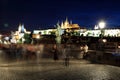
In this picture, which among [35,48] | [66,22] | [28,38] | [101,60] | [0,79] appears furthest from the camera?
[66,22]

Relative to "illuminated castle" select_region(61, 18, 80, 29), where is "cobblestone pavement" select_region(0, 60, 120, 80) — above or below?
below

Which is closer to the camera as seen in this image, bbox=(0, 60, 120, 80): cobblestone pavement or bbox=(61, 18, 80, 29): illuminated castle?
bbox=(0, 60, 120, 80): cobblestone pavement

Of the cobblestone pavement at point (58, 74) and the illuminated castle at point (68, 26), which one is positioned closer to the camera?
the cobblestone pavement at point (58, 74)

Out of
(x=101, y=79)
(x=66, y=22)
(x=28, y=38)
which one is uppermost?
(x=66, y=22)

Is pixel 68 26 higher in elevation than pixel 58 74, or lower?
higher

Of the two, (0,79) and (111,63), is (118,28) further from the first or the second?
(0,79)

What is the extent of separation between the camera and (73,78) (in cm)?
1384

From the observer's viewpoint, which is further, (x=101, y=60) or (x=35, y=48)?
(x=35, y=48)

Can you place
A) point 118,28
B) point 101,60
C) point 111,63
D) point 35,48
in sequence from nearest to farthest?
point 111,63, point 101,60, point 35,48, point 118,28

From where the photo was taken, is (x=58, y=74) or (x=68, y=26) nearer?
(x=58, y=74)

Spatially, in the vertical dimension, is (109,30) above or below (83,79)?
above

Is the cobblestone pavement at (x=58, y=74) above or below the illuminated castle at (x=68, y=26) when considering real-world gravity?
below

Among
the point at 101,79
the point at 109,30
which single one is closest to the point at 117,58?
the point at 101,79

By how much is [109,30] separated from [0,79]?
110184 millimetres
